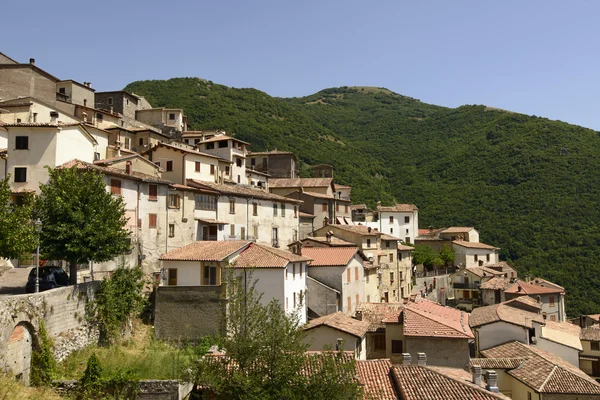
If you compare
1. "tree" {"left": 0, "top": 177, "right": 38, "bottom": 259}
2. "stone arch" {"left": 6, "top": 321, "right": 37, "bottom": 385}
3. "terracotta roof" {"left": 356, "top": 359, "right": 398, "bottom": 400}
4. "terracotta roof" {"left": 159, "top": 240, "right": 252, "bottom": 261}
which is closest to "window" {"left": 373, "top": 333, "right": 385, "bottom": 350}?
"terracotta roof" {"left": 356, "top": 359, "right": 398, "bottom": 400}

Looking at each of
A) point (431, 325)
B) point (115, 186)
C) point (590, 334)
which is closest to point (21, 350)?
point (115, 186)

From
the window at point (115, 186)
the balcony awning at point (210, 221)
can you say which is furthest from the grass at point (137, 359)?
the balcony awning at point (210, 221)

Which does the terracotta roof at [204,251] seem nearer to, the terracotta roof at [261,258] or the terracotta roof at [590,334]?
the terracotta roof at [261,258]

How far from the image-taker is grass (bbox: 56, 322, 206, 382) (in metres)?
21.8

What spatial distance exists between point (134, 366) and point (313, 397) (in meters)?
8.92

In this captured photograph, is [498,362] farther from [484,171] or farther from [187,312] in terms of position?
[484,171]

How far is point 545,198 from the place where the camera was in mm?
106562

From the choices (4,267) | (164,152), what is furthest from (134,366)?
(164,152)

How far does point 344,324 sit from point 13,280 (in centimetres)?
1809

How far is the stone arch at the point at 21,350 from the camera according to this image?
19.7m

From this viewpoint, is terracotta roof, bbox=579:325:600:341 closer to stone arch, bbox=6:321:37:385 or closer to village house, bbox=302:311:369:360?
village house, bbox=302:311:369:360

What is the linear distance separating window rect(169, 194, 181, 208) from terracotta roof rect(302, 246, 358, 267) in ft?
33.8

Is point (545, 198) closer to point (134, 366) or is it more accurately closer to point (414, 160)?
point (414, 160)

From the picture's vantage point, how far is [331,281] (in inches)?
1517
